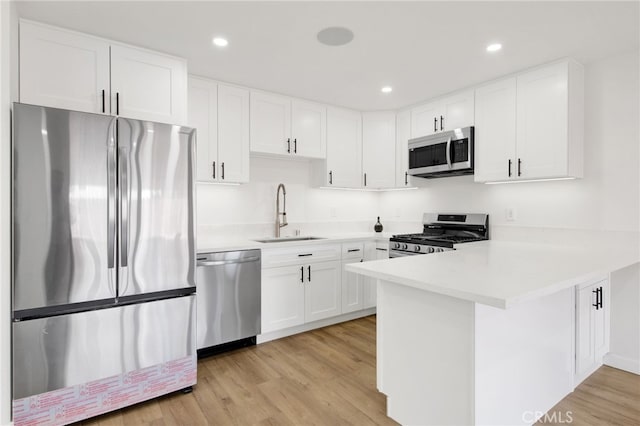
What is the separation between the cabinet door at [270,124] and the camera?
3271mm

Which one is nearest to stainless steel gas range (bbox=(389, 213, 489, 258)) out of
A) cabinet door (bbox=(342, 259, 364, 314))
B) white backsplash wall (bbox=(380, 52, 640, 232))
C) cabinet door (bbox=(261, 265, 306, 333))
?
white backsplash wall (bbox=(380, 52, 640, 232))

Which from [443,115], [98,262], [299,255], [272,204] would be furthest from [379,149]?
[98,262]

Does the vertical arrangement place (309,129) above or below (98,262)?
above

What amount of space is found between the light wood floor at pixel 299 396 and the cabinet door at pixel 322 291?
0.48m

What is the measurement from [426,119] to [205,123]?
2.30 m

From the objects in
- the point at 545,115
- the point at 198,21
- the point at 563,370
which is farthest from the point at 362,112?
the point at 563,370

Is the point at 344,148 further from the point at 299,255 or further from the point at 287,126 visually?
the point at 299,255

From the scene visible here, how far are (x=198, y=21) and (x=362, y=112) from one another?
2371 mm

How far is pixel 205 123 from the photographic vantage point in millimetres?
2984

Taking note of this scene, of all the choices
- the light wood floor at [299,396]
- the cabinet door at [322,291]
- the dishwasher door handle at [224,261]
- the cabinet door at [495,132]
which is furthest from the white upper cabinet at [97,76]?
the cabinet door at [495,132]

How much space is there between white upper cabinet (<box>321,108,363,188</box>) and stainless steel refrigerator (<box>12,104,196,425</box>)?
72.1 inches

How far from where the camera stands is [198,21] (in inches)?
83.1

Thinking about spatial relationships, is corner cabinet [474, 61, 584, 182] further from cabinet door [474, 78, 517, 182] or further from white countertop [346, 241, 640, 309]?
white countertop [346, 241, 640, 309]

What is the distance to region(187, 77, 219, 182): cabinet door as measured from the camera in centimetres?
293
